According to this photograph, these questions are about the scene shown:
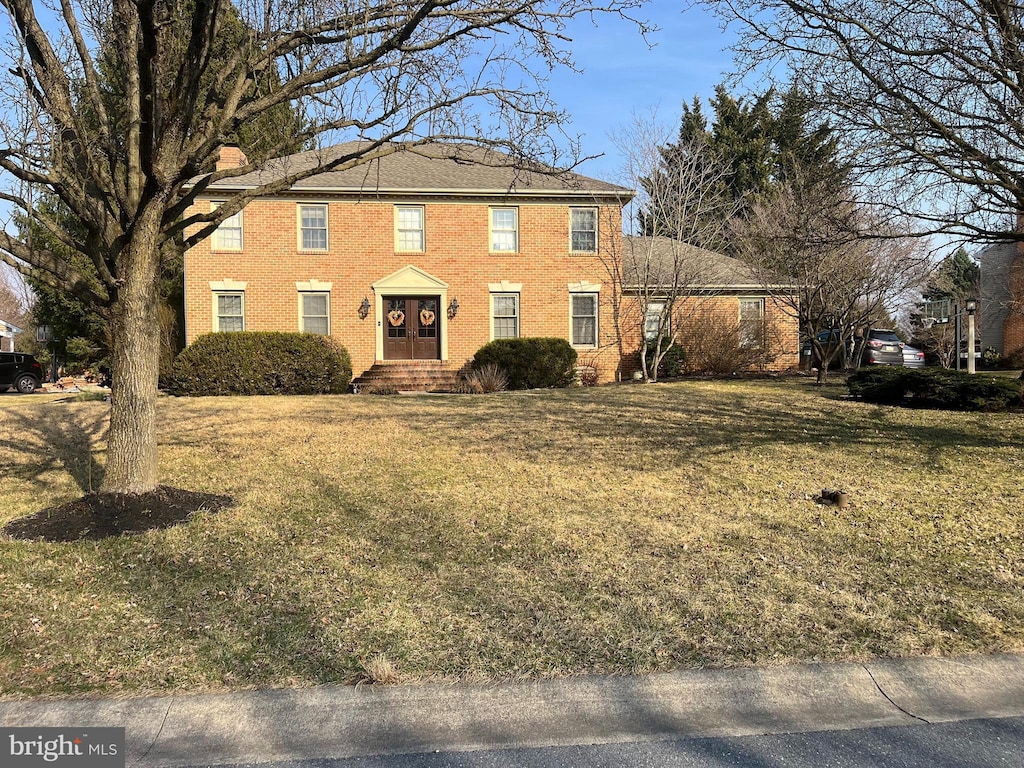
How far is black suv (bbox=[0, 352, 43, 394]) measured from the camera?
21.0 meters

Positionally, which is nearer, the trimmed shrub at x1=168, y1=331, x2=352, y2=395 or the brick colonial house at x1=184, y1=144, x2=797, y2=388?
the trimmed shrub at x1=168, y1=331, x2=352, y2=395

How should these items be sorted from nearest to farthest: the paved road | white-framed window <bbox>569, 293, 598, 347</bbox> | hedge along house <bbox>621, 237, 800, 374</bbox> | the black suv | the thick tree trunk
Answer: the paved road
the thick tree trunk
hedge along house <bbox>621, 237, 800, 374</bbox>
white-framed window <bbox>569, 293, 598, 347</bbox>
the black suv

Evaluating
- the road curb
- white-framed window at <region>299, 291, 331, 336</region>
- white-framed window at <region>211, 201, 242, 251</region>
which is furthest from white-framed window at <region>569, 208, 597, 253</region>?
the road curb

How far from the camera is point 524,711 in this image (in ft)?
10.5

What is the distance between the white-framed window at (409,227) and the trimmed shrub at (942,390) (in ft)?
40.5

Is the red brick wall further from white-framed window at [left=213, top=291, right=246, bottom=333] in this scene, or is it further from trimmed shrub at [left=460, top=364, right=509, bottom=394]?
trimmed shrub at [left=460, top=364, right=509, bottom=394]

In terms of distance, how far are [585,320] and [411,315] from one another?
5.01 metres

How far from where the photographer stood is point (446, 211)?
19.7 m

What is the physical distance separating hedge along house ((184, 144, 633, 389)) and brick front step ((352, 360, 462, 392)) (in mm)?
48

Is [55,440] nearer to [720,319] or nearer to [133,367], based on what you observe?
[133,367]

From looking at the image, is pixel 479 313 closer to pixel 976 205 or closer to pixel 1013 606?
pixel 976 205

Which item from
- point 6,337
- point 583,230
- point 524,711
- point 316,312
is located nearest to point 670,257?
point 583,230

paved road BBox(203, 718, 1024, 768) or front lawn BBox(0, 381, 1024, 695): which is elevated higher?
front lawn BBox(0, 381, 1024, 695)

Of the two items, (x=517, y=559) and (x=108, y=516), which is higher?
(x=108, y=516)
